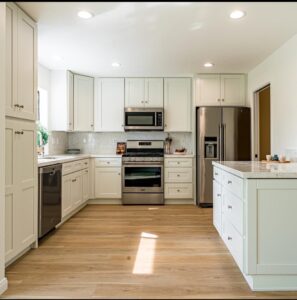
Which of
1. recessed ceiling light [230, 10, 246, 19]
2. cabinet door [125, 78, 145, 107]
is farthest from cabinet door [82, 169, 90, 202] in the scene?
recessed ceiling light [230, 10, 246, 19]

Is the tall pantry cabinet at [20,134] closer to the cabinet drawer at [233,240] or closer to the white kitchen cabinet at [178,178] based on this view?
the cabinet drawer at [233,240]

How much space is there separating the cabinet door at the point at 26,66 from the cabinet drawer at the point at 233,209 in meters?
2.00

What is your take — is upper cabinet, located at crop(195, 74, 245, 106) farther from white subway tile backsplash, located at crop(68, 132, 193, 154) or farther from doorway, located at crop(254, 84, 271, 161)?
white subway tile backsplash, located at crop(68, 132, 193, 154)

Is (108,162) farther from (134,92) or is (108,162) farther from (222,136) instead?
(222,136)

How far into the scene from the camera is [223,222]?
289 centimetres

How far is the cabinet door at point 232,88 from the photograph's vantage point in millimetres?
5215

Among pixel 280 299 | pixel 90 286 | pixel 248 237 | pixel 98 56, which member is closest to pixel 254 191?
pixel 248 237

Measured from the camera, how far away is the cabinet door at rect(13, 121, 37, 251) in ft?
8.36

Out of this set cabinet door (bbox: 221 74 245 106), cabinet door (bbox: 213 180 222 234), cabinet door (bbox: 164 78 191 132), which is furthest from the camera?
cabinet door (bbox: 164 78 191 132)

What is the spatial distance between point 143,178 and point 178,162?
2.26 ft

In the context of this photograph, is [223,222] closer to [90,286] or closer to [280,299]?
[280,299]

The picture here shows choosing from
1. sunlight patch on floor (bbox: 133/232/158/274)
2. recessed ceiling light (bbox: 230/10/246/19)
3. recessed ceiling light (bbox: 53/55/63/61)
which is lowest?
sunlight patch on floor (bbox: 133/232/158/274)

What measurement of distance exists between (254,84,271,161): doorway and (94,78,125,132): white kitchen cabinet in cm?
239

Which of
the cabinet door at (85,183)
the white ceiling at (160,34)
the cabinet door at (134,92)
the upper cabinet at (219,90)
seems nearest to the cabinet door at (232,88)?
the upper cabinet at (219,90)
